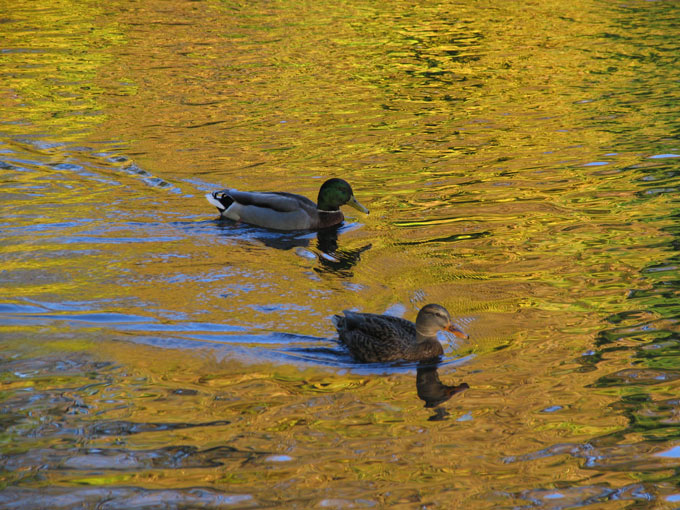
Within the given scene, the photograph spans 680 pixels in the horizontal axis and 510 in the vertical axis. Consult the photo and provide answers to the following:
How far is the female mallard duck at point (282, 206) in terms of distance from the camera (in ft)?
37.1

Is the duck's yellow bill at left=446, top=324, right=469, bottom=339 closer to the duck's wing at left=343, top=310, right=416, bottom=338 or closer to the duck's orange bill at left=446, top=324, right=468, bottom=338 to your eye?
Answer: the duck's orange bill at left=446, top=324, right=468, bottom=338

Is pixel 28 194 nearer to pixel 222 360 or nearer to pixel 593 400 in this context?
pixel 222 360

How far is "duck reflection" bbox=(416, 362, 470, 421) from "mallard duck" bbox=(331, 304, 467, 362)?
0.13m

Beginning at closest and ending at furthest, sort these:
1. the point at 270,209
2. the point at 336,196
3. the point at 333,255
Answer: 1. the point at 333,255
2. the point at 270,209
3. the point at 336,196

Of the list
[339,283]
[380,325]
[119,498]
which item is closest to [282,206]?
[339,283]

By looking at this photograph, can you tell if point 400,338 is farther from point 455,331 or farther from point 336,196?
point 336,196

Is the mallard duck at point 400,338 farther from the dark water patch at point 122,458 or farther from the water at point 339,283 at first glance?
the dark water patch at point 122,458

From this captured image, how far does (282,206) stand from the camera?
11312 millimetres

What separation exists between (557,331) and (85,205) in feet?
20.7

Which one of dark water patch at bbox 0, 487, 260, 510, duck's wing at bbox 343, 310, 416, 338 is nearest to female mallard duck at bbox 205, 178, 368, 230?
duck's wing at bbox 343, 310, 416, 338

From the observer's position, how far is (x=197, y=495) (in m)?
5.44

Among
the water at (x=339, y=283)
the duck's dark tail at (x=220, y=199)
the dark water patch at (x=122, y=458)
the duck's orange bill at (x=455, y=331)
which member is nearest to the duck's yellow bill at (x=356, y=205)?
the water at (x=339, y=283)

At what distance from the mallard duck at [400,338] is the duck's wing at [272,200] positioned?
4061 mm

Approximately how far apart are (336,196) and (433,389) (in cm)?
495
